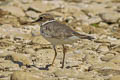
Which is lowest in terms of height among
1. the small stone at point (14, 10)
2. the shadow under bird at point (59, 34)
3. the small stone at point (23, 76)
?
the small stone at point (23, 76)

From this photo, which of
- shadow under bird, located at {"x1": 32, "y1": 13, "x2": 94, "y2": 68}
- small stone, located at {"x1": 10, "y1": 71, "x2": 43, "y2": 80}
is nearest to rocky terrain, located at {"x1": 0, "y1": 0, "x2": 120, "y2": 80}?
small stone, located at {"x1": 10, "y1": 71, "x2": 43, "y2": 80}

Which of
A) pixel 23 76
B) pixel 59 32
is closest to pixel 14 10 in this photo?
pixel 59 32

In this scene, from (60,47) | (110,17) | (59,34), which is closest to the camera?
(59,34)

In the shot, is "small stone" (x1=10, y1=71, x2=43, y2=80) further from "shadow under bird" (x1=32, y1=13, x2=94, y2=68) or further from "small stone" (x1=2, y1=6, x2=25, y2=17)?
"small stone" (x1=2, y1=6, x2=25, y2=17)

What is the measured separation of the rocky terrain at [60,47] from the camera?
6809 millimetres

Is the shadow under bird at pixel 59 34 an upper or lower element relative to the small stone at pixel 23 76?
upper

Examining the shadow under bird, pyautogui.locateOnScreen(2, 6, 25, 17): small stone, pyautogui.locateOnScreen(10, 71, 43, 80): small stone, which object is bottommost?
pyautogui.locateOnScreen(10, 71, 43, 80): small stone

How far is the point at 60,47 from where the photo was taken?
354 inches

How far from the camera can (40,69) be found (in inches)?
282

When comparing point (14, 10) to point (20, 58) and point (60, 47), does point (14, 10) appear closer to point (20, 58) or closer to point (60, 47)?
point (60, 47)

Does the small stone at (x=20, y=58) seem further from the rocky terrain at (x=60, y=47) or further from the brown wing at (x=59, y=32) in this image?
the brown wing at (x=59, y=32)

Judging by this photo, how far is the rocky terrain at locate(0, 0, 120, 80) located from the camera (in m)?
6.81

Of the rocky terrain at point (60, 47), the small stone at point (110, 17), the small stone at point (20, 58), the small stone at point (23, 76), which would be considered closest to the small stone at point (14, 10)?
the rocky terrain at point (60, 47)

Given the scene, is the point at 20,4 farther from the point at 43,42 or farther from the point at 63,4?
the point at 43,42
